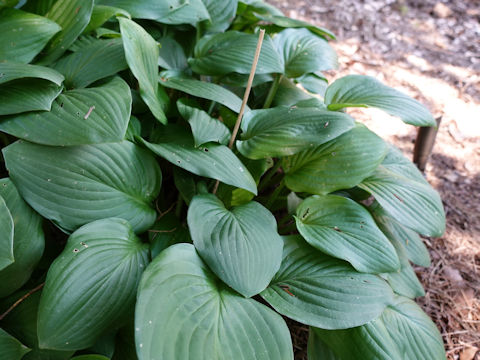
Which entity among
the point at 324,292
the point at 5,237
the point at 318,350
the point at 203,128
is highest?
the point at 203,128

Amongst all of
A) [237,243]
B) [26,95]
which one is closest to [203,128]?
[237,243]

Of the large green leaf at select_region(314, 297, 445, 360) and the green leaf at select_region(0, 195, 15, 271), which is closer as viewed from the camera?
the green leaf at select_region(0, 195, 15, 271)

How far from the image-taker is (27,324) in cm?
99

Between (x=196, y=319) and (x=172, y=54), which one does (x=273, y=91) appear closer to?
(x=172, y=54)

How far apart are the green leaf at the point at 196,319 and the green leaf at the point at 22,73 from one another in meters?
0.58

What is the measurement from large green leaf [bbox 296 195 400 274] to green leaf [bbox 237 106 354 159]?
0.70 feet

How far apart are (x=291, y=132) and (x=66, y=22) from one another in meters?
0.86

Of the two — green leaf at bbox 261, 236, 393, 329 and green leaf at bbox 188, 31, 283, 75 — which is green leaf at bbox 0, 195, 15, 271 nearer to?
green leaf at bbox 261, 236, 393, 329

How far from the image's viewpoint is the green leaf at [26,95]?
101 centimetres

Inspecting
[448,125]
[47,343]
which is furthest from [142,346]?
[448,125]

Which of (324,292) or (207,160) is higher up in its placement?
(207,160)

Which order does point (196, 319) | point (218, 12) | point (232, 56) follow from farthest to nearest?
point (218, 12)
point (232, 56)
point (196, 319)

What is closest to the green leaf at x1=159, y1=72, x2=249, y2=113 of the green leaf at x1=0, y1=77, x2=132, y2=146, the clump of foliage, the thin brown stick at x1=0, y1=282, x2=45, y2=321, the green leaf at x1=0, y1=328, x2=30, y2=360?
the clump of foliage

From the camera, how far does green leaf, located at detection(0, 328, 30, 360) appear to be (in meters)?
0.87
